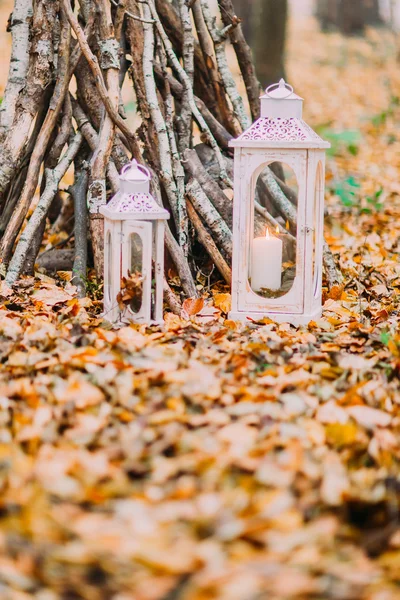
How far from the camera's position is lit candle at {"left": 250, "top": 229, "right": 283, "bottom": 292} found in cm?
334

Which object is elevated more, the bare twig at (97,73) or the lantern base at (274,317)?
the bare twig at (97,73)

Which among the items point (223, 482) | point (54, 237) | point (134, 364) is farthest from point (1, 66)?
Answer: point (223, 482)

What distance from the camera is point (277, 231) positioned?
11.4 feet

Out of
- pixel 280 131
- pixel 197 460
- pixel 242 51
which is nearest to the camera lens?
pixel 197 460

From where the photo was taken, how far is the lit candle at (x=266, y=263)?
3340 millimetres

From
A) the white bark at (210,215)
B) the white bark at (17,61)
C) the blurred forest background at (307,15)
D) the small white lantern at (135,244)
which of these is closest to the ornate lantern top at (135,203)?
the small white lantern at (135,244)

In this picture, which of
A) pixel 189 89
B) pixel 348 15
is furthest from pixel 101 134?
pixel 348 15

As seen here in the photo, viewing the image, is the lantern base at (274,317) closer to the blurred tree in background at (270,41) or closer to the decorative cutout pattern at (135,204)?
the decorative cutout pattern at (135,204)

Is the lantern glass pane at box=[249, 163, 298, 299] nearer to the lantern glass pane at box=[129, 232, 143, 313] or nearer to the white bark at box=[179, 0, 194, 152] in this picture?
the lantern glass pane at box=[129, 232, 143, 313]

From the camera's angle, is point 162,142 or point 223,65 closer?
point 162,142

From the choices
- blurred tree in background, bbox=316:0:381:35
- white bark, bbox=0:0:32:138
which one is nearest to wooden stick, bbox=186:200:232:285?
white bark, bbox=0:0:32:138

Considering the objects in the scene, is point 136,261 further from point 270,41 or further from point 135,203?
point 270,41

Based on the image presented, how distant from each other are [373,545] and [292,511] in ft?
0.63

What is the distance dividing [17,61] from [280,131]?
153cm
